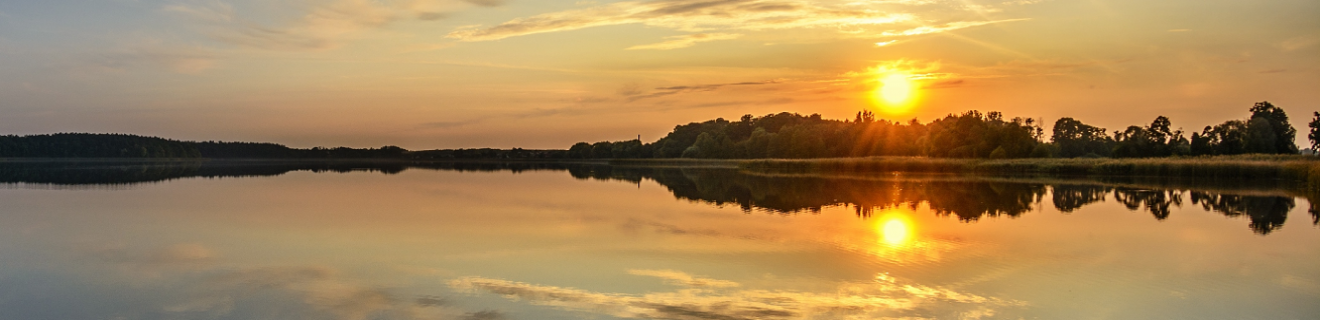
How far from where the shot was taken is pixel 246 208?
17188 millimetres

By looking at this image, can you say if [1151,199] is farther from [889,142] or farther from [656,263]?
[889,142]

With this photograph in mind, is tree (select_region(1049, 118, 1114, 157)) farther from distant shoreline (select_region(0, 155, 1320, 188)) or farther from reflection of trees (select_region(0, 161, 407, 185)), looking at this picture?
reflection of trees (select_region(0, 161, 407, 185))

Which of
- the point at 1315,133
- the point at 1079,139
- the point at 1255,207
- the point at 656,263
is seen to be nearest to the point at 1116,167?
the point at 1315,133

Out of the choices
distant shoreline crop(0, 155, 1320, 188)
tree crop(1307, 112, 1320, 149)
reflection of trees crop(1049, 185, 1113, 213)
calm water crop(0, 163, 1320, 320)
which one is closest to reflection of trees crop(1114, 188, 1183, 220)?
calm water crop(0, 163, 1320, 320)

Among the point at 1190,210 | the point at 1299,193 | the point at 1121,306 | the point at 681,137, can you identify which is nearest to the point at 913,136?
the point at 681,137

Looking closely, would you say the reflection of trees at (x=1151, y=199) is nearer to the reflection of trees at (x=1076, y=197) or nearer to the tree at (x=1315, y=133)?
the reflection of trees at (x=1076, y=197)

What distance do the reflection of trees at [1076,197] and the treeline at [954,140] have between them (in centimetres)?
2240

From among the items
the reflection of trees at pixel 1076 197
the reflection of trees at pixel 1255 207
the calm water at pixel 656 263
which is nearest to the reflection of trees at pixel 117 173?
the calm water at pixel 656 263

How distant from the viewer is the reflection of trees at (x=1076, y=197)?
18.8 meters

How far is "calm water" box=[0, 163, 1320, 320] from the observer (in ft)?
22.2

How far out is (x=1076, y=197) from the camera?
22156 mm

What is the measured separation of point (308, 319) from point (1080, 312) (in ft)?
19.8

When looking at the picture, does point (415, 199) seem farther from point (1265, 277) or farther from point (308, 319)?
point (1265, 277)

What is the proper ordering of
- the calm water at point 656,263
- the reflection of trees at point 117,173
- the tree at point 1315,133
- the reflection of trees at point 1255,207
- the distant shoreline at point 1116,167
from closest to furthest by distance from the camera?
the calm water at point 656,263
the reflection of trees at point 1255,207
the distant shoreline at point 1116,167
the reflection of trees at point 117,173
the tree at point 1315,133
